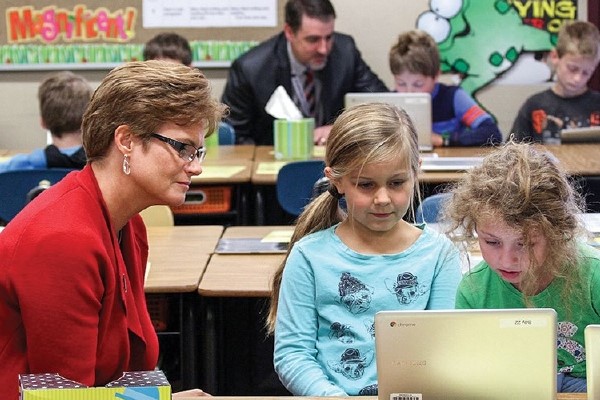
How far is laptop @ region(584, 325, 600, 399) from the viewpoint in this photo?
1.54 metres

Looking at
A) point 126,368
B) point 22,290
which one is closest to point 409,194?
point 126,368

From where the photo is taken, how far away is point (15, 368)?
177cm

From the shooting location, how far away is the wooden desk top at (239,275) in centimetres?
279

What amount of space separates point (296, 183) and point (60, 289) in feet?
8.53

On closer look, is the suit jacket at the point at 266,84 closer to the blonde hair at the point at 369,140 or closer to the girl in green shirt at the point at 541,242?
the blonde hair at the point at 369,140

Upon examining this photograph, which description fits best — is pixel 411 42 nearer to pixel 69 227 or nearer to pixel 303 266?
pixel 303 266

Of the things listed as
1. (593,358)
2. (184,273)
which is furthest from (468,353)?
(184,273)

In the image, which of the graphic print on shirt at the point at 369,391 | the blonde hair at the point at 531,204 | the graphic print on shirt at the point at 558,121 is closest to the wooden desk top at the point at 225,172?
the graphic print on shirt at the point at 558,121

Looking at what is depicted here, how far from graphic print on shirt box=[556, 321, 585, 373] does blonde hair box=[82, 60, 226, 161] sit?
785mm

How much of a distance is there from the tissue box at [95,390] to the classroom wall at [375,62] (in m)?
4.92

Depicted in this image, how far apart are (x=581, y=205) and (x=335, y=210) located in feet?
1.79

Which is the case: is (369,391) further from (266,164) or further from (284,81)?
(284,81)

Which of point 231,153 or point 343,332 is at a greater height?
point 343,332

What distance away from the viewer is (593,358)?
156cm
